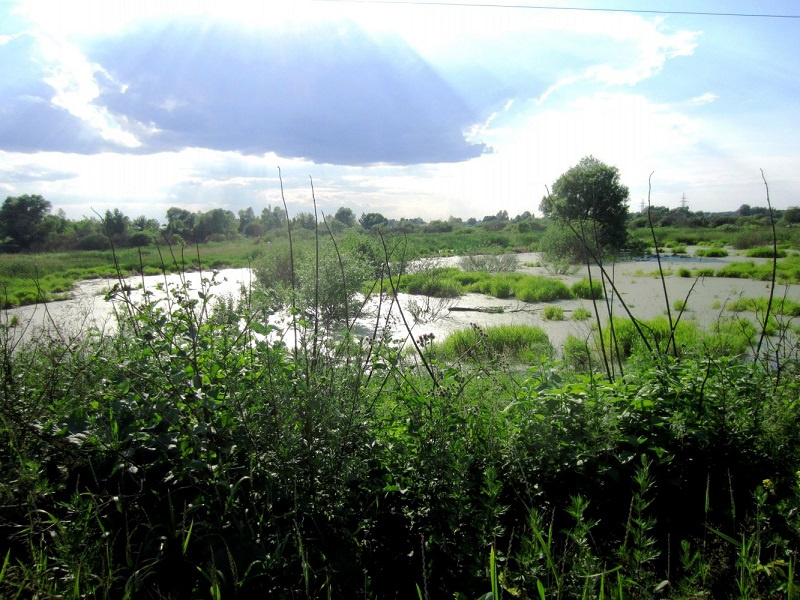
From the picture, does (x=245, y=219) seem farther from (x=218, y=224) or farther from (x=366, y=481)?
(x=366, y=481)

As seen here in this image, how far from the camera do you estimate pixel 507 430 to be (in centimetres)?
176

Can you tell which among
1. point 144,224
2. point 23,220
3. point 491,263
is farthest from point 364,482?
point 491,263

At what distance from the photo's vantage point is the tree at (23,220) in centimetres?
575

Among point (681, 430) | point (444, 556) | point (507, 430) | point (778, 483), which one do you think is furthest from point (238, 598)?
point (778, 483)

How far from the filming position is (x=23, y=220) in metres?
6.09

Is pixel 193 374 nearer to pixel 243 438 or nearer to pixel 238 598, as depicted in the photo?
pixel 243 438

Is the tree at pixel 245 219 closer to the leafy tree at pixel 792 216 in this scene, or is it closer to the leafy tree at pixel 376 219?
the leafy tree at pixel 376 219

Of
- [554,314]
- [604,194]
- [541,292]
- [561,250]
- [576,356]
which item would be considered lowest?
[554,314]

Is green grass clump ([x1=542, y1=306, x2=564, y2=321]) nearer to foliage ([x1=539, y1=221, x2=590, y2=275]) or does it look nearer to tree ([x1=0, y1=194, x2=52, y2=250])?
foliage ([x1=539, y1=221, x2=590, y2=275])

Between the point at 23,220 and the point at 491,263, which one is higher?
the point at 23,220

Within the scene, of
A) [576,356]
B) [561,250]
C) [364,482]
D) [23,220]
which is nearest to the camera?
[364,482]

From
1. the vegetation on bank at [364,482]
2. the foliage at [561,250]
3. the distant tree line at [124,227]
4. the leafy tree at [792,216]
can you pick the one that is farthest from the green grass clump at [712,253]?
the vegetation on bank at [364,482]

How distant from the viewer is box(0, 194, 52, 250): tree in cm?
575

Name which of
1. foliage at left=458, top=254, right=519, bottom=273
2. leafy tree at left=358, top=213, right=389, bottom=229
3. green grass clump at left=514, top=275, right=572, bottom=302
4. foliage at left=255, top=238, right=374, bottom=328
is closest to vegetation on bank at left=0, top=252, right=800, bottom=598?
leafy tree at left=358, top=213, right=389, bottom=229
